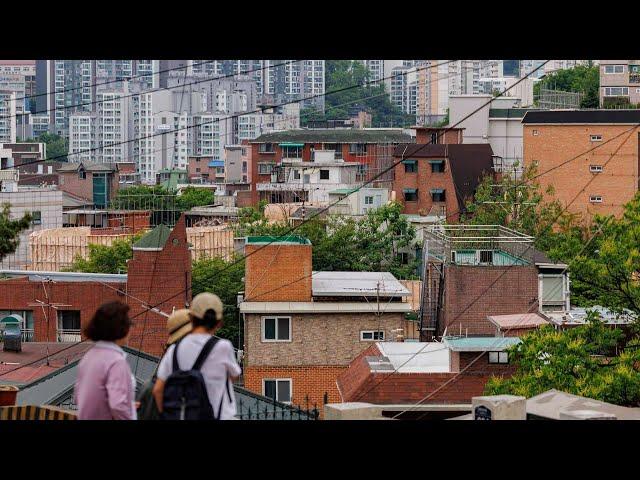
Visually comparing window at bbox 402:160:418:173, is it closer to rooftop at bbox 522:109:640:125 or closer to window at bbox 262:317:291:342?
rooftop at bbox 522:109:640:125

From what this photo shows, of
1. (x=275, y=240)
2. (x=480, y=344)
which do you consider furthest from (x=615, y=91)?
(x=480, y=344)

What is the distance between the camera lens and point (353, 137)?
153ft

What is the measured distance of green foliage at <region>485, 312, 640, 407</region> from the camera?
9.09 m

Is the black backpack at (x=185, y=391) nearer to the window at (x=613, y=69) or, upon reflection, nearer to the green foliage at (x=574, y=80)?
the window at (x=613, y=69)

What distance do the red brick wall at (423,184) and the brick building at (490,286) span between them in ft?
49.3

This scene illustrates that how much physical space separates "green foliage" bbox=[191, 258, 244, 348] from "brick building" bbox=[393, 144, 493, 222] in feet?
30.8

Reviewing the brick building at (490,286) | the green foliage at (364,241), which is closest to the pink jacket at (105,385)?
the brick building at (490,286)

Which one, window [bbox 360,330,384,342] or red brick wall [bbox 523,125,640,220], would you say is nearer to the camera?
window [bbox 360,330,384,342]

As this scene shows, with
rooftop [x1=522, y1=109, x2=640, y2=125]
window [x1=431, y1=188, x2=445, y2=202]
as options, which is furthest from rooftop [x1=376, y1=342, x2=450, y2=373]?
window [x1=431, y1=188, x2=445, y2=202]

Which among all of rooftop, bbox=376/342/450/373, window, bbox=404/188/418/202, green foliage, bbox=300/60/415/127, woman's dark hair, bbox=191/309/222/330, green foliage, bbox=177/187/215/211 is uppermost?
green foliage, bbox=300/60/415/127

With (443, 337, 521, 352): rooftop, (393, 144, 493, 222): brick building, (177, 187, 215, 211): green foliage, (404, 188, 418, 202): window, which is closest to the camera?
(443, 337, 521, 352): rooftop
